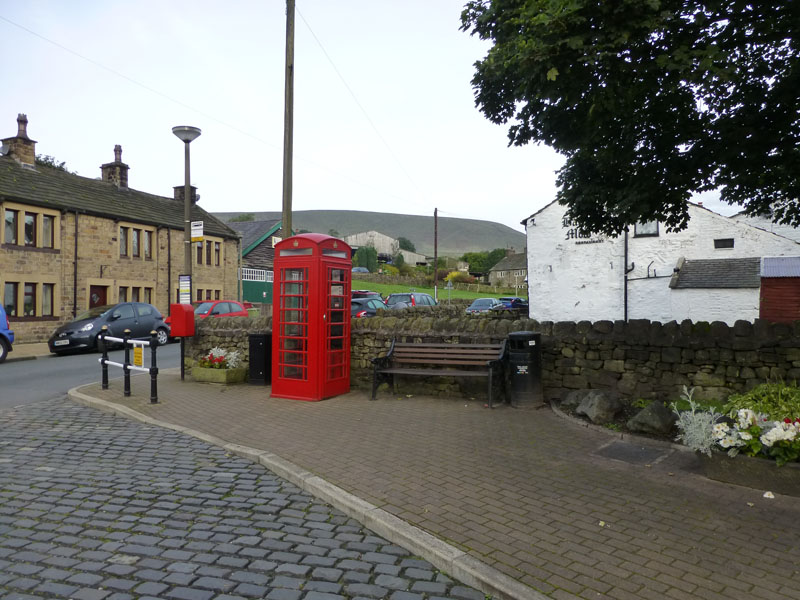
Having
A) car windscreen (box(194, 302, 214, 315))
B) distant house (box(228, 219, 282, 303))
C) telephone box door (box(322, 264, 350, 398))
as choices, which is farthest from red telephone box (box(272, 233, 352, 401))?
distant house (box(228, 219, 282, 303))

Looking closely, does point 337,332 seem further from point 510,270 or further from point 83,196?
point 510,270

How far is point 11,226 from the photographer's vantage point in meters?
22.6

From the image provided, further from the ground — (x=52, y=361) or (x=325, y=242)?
(x=325, y=242)

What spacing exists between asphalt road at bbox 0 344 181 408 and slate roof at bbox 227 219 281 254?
81.7 ft

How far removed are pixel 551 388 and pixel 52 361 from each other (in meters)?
14.7

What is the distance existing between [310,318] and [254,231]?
37272mm

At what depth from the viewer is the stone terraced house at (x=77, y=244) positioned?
890 inches

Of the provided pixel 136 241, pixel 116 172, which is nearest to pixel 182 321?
pixel 136 241

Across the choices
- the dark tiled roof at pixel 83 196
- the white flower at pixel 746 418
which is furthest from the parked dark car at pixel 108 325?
the white flower at pixel 746 418

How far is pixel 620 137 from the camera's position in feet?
26.1

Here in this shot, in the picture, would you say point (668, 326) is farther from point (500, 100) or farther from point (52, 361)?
point (52, 361)

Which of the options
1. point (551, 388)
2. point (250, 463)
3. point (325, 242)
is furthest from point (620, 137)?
point (250, 463)

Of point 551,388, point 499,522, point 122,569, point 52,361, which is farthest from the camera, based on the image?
point 52,361

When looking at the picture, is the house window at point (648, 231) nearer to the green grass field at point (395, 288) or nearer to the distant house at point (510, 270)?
the green grass field at point (395, 288)
